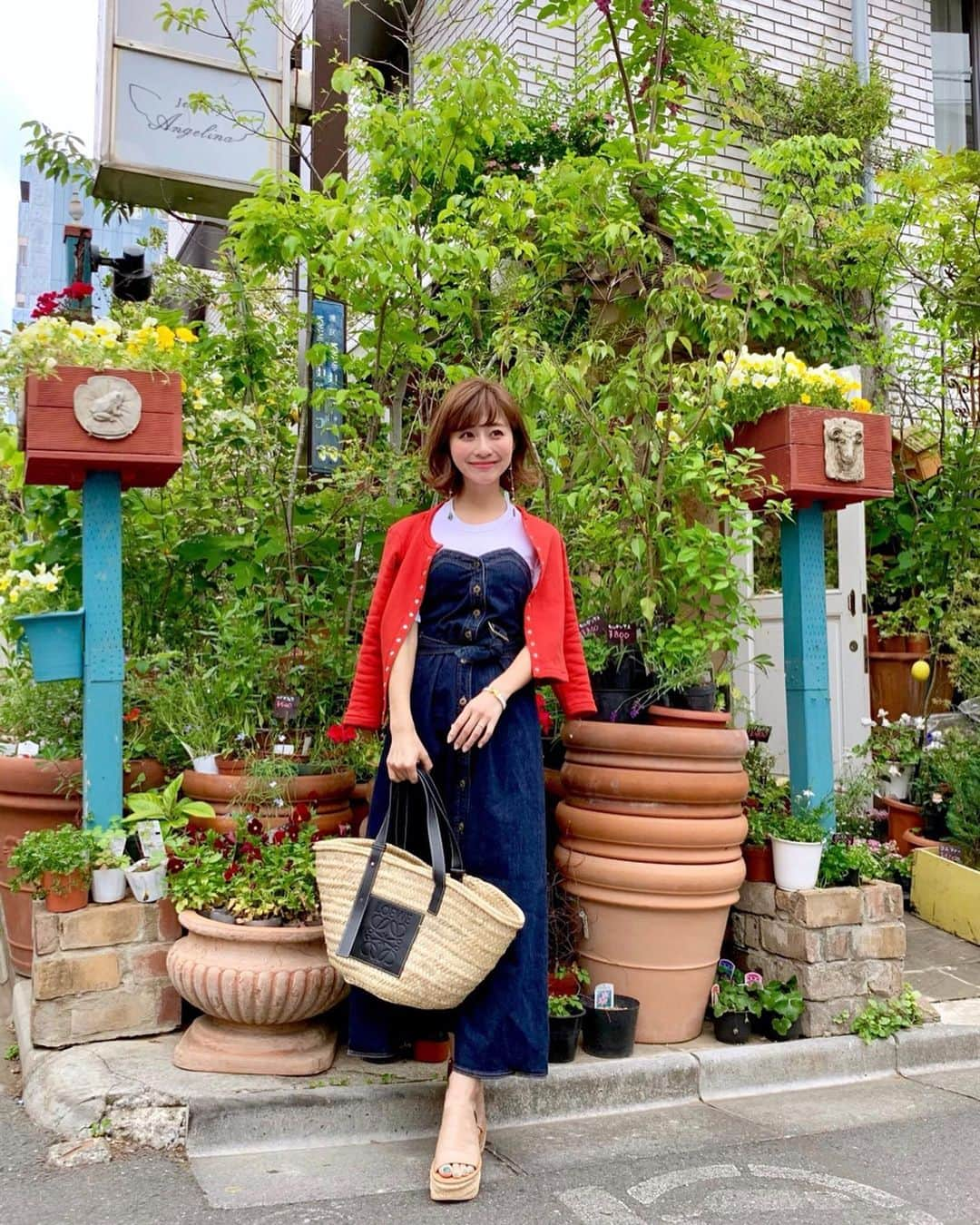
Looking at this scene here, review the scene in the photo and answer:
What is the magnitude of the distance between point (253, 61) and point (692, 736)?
3.69 meters

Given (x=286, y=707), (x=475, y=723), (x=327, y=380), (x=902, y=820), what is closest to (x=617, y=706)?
(x=475, y=723)

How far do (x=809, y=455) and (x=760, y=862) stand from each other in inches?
53.6

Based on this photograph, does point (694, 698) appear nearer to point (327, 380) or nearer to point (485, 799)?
point (485, 799)

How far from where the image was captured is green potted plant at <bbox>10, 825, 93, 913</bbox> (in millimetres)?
2814

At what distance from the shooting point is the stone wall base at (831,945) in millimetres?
3205

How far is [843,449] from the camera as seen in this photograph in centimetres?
354

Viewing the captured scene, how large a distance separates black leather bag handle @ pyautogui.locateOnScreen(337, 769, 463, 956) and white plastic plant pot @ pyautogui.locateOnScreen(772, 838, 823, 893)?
1283mm

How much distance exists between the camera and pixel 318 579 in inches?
156

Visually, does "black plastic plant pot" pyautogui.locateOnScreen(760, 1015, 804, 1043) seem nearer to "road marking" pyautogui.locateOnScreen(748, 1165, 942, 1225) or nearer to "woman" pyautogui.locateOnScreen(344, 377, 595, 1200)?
"road marking" pyautogui.locateOnScreen(748, 1165, 942, 1225)

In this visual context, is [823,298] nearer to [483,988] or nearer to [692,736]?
[692,736]

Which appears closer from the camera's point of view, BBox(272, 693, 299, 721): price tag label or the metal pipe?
BBox(272, 693, 299, 721): price tag label

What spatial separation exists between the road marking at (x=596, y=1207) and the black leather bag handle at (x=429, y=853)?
70 centimetres

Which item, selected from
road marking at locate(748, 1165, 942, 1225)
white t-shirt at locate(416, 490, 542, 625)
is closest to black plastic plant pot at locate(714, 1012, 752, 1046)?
road marking at locate(748, 1165, 942, 1225)

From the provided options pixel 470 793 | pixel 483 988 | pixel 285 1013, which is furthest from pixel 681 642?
→ pixel 285 1013
